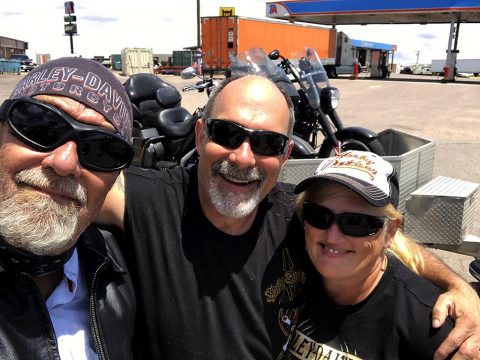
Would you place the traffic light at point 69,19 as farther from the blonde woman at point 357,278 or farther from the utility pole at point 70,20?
the blonde woman at point 357,278

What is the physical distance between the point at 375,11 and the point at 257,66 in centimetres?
2722

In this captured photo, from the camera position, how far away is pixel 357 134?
4918 millimetres

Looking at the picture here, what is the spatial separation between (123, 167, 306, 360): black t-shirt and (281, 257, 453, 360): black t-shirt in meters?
0.11

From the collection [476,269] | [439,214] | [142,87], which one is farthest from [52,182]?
[142,87]

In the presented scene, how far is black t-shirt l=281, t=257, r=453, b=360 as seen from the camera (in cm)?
136

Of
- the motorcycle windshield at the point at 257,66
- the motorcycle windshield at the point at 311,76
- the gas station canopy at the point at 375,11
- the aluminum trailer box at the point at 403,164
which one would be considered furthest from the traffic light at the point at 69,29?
the gas station canopy at the point at 375,11

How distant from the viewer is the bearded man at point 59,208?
119 centimetres

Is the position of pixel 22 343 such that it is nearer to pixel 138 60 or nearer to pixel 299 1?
pixel 138 60

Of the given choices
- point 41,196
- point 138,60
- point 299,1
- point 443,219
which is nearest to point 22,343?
point 41,196

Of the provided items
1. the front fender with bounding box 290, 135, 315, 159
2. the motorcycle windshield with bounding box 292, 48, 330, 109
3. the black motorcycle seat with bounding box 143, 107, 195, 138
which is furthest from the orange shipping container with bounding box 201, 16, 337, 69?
the front fender with bounding box 290, 135, 315, 159

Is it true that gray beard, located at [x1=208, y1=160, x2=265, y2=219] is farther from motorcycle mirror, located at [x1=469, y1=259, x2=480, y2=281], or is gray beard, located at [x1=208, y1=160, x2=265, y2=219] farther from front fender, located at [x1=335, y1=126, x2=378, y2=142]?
front fender, located at [x1=335, y1=126, x2=378, y2=142]

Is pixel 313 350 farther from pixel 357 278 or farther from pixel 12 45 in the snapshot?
pixel 12 45

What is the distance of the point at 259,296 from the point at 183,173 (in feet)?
1.83

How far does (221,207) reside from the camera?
5.23 feet
